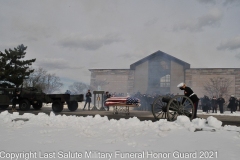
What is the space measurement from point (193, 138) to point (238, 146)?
3.30ft

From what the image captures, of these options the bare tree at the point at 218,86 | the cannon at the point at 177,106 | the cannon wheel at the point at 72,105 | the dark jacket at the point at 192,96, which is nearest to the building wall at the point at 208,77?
the bare tree at the point at 218,86

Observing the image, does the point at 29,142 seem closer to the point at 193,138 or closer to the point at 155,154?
the point at 155,154

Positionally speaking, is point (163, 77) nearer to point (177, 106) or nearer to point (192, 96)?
point (192, 96)

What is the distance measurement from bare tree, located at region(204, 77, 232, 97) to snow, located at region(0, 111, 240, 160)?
90.6 feet

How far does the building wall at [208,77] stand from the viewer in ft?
108

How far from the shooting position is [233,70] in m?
33.2

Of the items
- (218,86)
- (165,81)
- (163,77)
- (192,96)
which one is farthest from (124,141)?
(163,77)

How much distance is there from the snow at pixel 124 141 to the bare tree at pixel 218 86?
1087 inches

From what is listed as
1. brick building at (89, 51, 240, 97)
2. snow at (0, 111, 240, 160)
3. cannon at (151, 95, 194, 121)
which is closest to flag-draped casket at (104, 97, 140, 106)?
cannon at (151, 95, 194, 121)

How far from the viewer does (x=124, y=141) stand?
5.98m

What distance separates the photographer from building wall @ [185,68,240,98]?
32856 millimetres

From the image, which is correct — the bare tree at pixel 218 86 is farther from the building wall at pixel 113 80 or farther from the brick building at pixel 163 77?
the building wall at pixel 113 80

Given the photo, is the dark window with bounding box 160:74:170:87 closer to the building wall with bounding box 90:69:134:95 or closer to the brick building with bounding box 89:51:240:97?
the brick building with bounding box 89:51:240:97

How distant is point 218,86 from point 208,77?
6.06ft
